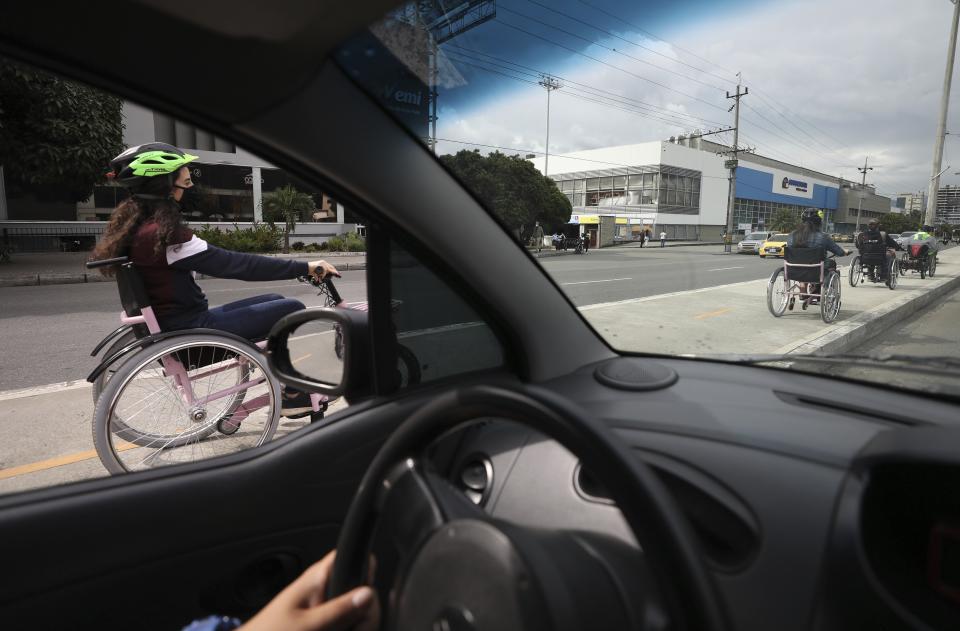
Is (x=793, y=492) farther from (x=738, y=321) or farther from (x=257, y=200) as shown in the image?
(x=257, y=200)

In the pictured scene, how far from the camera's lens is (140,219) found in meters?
3.25

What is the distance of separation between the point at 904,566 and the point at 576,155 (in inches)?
58.8

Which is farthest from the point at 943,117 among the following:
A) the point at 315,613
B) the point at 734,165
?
the point at 315,613

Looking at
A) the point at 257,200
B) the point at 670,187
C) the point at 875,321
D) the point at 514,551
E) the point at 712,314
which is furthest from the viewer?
the point at 257,200

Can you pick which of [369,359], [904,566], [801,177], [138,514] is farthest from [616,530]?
[801,177]

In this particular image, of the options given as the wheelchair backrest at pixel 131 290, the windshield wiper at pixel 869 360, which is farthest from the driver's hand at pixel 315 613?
the wheelchair backrest at pixel 131 290

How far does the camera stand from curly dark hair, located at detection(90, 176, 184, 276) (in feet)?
10.5

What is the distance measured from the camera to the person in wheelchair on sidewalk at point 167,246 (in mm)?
3189

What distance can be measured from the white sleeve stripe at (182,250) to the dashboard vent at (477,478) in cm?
262

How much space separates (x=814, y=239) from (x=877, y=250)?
0.81 metres

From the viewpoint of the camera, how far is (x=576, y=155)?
1940 millimetres

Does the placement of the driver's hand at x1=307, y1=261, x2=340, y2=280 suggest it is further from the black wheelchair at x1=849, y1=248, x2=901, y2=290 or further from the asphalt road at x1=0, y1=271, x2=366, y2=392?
the black wheelchair at x1=849, y1=248, x2=901, y2=290

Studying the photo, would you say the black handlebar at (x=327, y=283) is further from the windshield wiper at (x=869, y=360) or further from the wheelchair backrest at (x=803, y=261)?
the wheelchair backrest at (x=803, y=261)

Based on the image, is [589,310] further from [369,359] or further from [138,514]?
[138,514]
